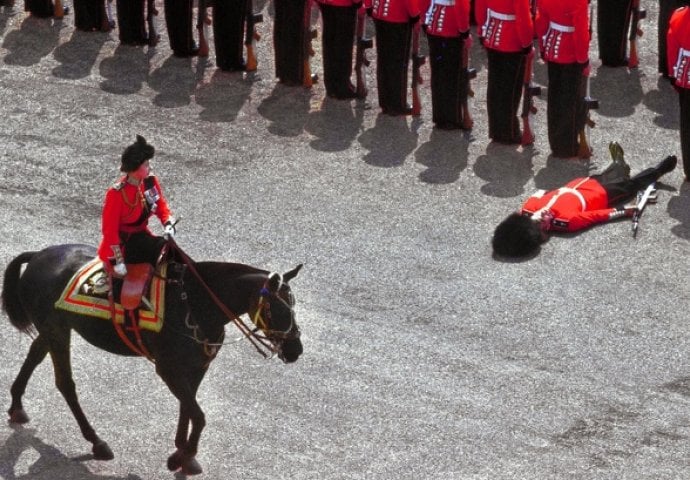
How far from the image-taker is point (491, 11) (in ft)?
47.3

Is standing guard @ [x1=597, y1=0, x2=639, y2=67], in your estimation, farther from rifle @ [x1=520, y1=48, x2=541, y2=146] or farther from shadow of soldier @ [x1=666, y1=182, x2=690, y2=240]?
shadow of soldier @ [x1=666, y1=182, x2=690, y2=240]

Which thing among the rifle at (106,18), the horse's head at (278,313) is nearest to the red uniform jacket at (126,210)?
the horse's head at (278,313)

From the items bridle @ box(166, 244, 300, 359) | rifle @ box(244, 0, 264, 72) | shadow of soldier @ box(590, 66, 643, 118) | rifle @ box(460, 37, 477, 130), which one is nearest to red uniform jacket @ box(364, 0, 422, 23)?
rifle @ box(460, 37, 477, 130)

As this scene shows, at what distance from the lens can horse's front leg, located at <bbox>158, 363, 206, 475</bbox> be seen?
9.88m

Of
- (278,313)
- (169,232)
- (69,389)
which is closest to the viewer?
(278,313)

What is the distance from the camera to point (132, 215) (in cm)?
998

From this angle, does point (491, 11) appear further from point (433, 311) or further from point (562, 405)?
point (562, 405)

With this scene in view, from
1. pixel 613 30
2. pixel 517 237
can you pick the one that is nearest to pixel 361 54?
pixel 613 30

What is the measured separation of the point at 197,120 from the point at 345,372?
4.97m

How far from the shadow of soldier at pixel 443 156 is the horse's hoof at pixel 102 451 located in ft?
16.3

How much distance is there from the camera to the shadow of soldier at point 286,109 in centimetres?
1534

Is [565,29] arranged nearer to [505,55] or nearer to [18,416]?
[505,55]

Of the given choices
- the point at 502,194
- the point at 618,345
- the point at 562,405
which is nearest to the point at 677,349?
the point at 618,345

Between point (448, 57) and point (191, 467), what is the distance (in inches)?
242
